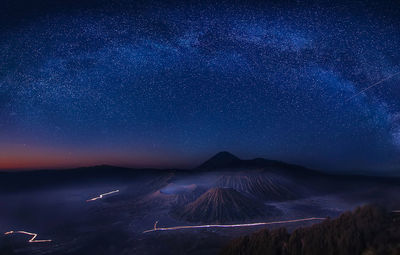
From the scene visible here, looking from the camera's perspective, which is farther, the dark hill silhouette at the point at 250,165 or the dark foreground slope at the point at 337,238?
the dark hill silhouette at the point at 250,165

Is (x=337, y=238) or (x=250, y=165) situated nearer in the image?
(x=337, y=238)

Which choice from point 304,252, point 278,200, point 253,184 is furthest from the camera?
point 253,184

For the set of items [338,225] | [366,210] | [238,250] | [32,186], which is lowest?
[32,186]

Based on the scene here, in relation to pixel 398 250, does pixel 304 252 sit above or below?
below

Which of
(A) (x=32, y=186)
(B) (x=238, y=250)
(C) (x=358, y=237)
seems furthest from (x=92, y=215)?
(A) (x=32, y=186)

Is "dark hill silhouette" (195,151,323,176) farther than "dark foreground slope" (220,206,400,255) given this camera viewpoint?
Yes

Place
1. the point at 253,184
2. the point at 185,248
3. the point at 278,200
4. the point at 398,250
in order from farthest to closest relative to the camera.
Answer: the point at 253,184
the point at 278,200
the point at 185,248
the point at 398,250

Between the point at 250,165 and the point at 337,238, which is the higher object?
the point at 337,238

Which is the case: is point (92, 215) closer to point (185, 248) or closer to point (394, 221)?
point (185, 248)
